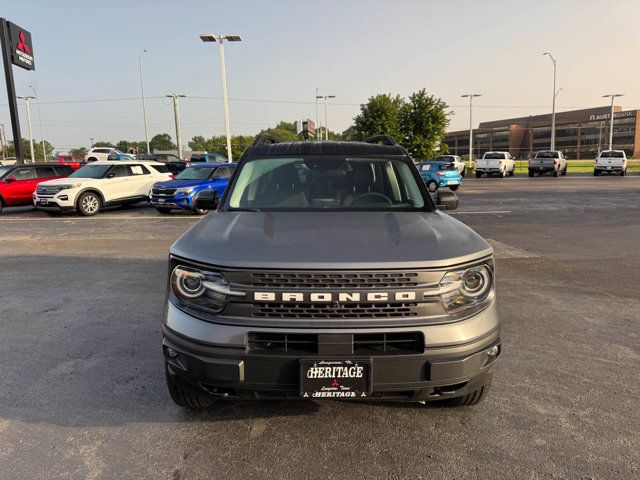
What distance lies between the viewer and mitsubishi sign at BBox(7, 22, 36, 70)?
70.7 ft

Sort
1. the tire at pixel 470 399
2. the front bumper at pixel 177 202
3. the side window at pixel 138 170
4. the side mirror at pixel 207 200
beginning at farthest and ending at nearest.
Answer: the side window at pixel 138 170, the front bumper at pixel 177 202, the side mirror at pixel 207 200, the tire at pixel 470 399

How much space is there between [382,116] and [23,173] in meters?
38.0

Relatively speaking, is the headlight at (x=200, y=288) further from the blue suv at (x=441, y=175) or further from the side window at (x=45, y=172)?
the blue suv at (x=441, y=175)

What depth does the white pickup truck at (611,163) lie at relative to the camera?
35.7 metres

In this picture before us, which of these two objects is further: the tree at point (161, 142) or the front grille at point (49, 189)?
the tree at point (161, 142)

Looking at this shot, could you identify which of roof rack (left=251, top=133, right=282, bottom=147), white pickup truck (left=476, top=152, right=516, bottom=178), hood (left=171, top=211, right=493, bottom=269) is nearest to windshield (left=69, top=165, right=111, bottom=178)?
roof rack (left=251, top=133, right=282, bottom=147)

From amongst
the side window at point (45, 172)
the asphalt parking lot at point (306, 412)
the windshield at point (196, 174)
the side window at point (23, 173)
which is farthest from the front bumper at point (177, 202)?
the asphalt parking lot at point (306, 412)

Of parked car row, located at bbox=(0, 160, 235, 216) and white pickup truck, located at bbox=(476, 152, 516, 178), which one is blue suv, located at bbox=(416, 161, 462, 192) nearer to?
parked car row, located at bbox=(0, 160, 235, 216)

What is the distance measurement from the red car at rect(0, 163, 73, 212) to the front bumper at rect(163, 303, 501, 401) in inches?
649

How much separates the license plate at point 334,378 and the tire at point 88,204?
1442cm

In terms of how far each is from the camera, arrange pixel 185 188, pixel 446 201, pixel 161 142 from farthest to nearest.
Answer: pixel 161 142
pixel 185 188
pixel 446 201

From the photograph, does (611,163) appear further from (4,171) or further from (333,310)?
(333,310)

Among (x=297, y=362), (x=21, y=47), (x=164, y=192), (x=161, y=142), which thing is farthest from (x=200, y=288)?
(x=161, y=142)

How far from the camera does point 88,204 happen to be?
15.0 metres
